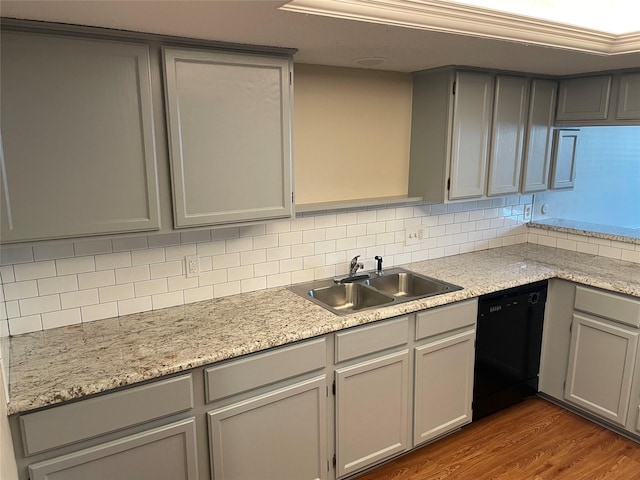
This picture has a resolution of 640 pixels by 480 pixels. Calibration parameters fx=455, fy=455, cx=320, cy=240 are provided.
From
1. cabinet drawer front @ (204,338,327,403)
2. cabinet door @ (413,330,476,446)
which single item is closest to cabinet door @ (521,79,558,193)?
cabinet door @ (413,330,476,446)

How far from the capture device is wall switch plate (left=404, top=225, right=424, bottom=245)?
3121mm

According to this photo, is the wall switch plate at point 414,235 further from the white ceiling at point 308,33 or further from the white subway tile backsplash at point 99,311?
the white subway tile backsplash at point 99,311

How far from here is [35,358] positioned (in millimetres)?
1791

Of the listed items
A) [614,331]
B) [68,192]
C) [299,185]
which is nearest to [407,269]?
[299,185]

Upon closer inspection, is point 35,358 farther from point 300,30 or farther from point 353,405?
point 300,30

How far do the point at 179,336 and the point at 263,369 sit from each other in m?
0.40

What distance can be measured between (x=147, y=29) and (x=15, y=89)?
0.51m

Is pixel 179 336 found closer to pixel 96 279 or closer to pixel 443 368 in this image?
pixel 96 279

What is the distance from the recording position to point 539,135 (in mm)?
3215

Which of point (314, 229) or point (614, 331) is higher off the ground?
point (314, 229)

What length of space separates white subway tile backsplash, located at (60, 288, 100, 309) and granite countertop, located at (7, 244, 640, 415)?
0.33 ft

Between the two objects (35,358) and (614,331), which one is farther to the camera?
(614,331)

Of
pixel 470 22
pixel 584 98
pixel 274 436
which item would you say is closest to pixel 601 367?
pixel 584 98

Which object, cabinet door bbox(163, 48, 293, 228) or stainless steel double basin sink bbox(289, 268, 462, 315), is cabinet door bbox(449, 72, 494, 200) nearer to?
stainless steel double basin sink bbox(289, 268, 462, 315)
